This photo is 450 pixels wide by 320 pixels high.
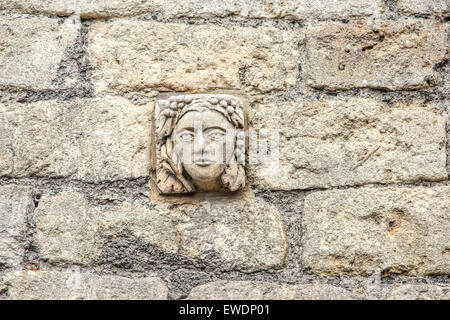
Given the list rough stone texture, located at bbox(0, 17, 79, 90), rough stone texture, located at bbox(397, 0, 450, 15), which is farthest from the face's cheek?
rough stone texture, located at bbox(397, 0, 450, 15)

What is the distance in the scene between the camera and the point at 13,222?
82.2 inches

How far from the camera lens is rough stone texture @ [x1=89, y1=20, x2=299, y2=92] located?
7.04ft

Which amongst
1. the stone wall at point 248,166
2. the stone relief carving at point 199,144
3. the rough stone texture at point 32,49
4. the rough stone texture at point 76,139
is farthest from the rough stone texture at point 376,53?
the rough stone texture at point 32,49

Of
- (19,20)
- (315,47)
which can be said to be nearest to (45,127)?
(19,20)

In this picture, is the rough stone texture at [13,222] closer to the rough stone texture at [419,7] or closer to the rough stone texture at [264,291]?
the rough stone texture at [264,291]

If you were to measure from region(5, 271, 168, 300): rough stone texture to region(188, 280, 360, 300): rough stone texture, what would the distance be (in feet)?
0.48

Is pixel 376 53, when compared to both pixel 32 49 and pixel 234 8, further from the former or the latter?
pixel 32 49

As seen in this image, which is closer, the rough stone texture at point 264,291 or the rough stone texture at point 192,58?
the rough stone texture at point 264,291

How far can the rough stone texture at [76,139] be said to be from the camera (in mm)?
2107

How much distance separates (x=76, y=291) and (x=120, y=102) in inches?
26.7

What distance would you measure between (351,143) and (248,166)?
0.37m

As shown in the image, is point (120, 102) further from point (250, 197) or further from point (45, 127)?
point (250, 197)
